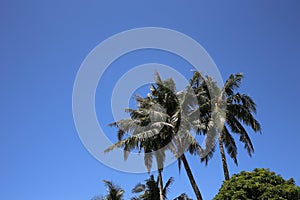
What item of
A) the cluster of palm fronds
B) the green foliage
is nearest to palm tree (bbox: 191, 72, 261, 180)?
the cluster of palm fronds

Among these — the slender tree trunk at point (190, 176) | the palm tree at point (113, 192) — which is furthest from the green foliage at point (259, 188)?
the palm tree at point (113, 192)

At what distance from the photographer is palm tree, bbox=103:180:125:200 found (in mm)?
33281

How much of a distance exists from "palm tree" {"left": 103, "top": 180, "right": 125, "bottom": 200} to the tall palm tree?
29.1 ft

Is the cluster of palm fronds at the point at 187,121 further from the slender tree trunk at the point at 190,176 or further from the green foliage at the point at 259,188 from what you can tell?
the green foliage at the point at 259,188

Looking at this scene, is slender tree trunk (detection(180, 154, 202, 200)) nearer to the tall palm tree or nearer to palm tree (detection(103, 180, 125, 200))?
the tall palm tree

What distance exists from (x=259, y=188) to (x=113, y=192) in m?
17.7

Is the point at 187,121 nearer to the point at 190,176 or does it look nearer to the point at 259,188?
the point at 190,176

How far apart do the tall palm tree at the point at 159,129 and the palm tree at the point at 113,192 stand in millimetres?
8873

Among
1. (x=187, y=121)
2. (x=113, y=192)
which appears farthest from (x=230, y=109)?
(x=113, y=192)

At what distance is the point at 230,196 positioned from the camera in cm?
1870

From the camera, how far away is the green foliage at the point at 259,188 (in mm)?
17969

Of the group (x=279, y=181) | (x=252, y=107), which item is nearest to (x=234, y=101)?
(x=252, y=107)

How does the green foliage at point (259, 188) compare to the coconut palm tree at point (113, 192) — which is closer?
the green foliage at point (259, 188)

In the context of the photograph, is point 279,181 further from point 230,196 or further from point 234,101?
point 234,101
